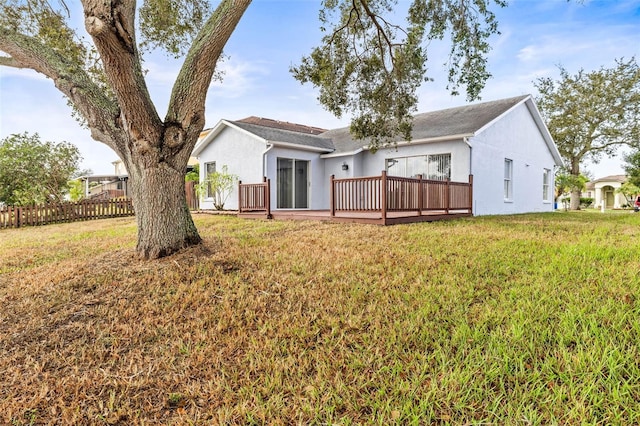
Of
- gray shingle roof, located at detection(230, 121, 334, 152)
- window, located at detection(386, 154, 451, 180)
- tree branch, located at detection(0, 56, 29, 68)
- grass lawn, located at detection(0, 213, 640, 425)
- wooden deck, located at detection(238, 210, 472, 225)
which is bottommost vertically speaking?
grass lawn, located at detection(0, 213, 640, 425)

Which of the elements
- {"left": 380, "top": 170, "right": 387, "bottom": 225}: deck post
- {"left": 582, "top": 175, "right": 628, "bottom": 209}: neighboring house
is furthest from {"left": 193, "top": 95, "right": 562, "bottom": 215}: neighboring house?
{"left": 582, "top": 175, "right": 628, "bottom": 209}: neighboring house

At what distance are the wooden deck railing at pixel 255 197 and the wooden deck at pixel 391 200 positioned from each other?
0.14ft

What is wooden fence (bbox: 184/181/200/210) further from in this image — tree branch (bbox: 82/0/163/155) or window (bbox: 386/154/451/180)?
tree branch (bbox: 82/0/163/155)

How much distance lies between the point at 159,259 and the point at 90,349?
80.8 inches

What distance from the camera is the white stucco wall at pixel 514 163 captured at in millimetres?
11758

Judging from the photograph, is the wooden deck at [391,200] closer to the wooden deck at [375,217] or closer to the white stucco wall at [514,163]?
the wooden deck at [375,217]

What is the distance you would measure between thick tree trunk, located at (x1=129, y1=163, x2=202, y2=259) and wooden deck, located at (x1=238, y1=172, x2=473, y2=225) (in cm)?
469

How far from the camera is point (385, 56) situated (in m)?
9.23

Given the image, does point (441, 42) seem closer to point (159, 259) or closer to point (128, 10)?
point (128, 10)

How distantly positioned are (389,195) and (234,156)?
7.64 meters

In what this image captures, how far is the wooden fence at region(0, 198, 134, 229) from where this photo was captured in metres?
11.6

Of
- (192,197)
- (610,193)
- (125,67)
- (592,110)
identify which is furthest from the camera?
(610,193)

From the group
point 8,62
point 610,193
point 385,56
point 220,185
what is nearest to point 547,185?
point 385,56

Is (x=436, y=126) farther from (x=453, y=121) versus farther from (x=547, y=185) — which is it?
(x=547, y=185)
